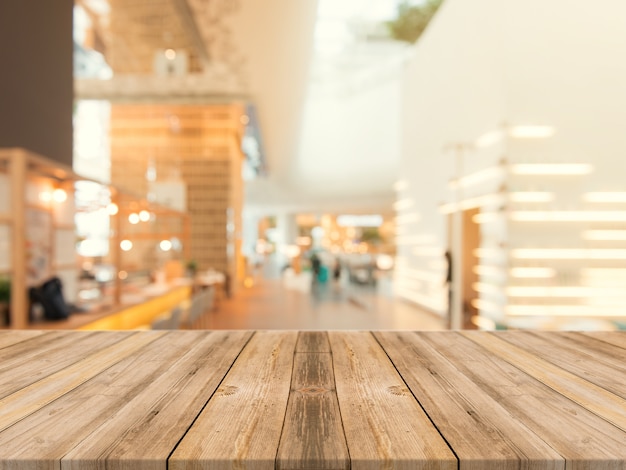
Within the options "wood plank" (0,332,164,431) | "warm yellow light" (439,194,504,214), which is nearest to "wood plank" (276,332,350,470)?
"wood plank" (0,332,164,431)

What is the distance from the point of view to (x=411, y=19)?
33.9 feet

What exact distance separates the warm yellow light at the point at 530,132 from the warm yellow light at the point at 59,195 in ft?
18.2

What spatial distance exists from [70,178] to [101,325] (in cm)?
157

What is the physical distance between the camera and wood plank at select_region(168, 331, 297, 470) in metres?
0.74

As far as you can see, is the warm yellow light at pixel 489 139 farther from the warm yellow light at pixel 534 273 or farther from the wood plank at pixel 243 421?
the wood plank at pixel 243 421

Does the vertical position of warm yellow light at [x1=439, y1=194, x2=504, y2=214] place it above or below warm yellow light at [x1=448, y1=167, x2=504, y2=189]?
below

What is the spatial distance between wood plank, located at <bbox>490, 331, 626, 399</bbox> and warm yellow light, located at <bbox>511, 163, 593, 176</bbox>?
13.6ft

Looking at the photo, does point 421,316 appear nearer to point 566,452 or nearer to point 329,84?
point 566,452

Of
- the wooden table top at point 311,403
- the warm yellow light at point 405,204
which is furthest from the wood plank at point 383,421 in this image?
the warm yellow light at point 405,204

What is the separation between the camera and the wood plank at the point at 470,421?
74 cm

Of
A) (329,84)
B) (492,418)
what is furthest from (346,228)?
(492,418)

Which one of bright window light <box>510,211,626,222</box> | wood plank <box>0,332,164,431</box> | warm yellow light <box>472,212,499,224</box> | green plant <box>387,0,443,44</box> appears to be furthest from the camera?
green plant <box>387,0,443,44</box>

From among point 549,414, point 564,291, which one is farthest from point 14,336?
point 564,291

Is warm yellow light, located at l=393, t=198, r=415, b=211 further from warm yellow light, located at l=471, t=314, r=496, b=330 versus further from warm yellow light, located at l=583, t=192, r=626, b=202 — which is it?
warm yellow light, located at l=583, t=192, r=626, b=202
